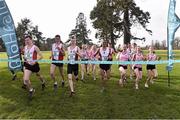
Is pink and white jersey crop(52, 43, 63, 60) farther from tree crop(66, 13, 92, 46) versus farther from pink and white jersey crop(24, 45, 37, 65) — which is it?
tree crop(66, 13, 92, 46)

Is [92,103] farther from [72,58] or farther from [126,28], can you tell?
[126,28]

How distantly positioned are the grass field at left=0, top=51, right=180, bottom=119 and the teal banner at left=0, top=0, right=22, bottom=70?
1.02m

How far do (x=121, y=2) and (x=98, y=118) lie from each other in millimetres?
28074

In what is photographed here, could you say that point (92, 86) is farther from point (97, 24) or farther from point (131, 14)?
point (97, 24)

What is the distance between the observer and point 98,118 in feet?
41.7

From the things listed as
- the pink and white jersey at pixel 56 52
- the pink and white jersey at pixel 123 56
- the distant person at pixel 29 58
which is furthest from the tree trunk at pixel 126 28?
the distant person at pixel 29 58

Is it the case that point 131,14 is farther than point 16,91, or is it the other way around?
point 131,14

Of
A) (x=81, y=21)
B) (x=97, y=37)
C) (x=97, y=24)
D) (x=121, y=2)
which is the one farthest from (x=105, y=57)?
(x=81, y=21)

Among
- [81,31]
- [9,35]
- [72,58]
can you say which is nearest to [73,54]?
[72,58]

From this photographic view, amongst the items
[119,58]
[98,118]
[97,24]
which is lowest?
[98,118]

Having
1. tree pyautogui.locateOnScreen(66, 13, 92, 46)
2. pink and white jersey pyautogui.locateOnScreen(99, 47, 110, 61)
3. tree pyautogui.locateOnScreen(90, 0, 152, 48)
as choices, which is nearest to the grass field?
pink and white jersey pyautogui.locateOnScreen(99, 47, 110, 61)

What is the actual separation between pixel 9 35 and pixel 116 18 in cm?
3427

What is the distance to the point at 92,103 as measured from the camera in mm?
14148

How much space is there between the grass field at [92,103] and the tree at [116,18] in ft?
80.7
